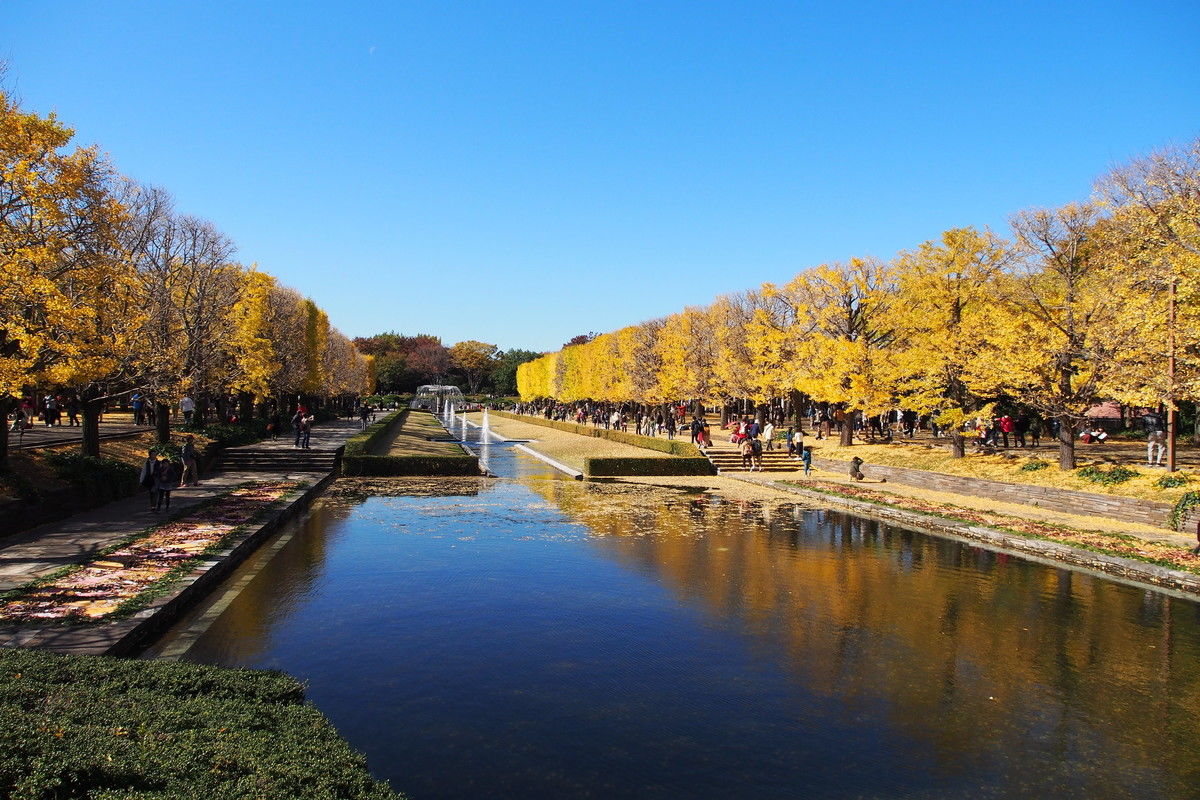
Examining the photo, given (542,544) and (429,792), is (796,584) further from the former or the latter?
(429,792)

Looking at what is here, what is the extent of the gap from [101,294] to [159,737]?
18107 millimetres

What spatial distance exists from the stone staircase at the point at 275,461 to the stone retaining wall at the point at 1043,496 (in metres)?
20.8

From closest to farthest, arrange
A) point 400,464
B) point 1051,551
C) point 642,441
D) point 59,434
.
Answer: point 1051,551 → point 59,434 → point 400,464 → point 642,441

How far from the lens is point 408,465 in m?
28.0

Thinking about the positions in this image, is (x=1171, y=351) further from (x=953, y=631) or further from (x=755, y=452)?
(x=755, y=452)

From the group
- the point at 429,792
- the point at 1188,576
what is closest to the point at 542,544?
the point at 429,792

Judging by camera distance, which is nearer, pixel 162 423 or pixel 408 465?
pixel 162 423

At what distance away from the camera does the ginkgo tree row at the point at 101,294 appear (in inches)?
599

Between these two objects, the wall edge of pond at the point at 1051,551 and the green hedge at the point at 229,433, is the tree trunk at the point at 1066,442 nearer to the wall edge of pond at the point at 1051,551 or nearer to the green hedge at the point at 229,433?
the wall edge of pond at the point at 1051,551

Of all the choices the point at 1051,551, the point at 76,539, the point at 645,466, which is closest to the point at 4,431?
the point at 76,539

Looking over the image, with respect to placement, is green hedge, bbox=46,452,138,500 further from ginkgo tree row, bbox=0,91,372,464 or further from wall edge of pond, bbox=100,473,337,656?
wall edge of pond, bbox=100,473,337,656

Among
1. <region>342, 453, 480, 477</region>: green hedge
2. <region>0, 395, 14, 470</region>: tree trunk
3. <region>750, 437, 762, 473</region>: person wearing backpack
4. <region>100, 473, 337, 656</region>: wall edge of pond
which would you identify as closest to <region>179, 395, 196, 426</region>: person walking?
<region>342, 453, 480, 477</region>: green hedge

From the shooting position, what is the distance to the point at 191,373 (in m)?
26.5

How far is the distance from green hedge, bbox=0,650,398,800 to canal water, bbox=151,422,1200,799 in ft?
3.01
